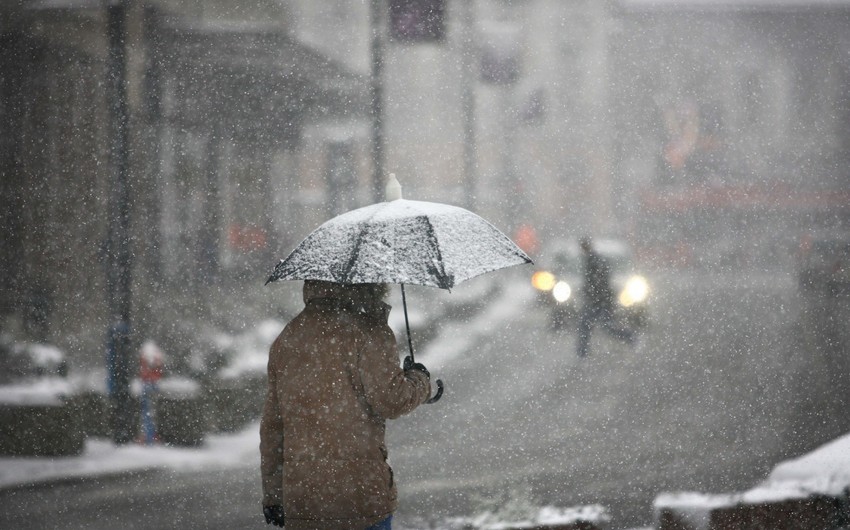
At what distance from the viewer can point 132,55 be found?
33.9 feet

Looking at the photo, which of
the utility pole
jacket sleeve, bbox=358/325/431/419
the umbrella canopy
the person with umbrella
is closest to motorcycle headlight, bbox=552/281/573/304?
the utility pole

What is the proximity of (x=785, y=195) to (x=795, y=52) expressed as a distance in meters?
2.81

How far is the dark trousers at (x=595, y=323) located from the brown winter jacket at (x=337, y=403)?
8.08 meters

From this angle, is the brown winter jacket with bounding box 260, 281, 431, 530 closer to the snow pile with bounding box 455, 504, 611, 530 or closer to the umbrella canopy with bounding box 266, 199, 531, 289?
the umbrella canopy with bounding box 266, 199, 531, 289

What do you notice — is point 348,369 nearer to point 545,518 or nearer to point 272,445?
point 272,445

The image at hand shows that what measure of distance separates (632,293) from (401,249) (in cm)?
891

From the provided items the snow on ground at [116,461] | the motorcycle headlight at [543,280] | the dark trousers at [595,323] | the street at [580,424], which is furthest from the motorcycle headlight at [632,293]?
the snow on ground at [116,461]

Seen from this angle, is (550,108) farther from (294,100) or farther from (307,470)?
(307,470)

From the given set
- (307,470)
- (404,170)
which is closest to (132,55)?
(404,170)

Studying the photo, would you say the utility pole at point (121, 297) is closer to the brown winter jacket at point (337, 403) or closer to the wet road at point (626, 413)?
the wet road at point (626, 413)

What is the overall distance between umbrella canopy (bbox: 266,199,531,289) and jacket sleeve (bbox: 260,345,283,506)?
347 millimetres

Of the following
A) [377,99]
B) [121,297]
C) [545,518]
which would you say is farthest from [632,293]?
[121,297]

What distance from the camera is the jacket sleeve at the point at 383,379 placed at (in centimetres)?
236

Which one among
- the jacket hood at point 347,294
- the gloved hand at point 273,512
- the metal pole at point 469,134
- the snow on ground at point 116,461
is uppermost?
the metal pole at point 469,134
